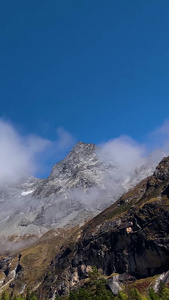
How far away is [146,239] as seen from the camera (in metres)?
167

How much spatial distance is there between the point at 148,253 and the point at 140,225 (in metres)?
21.4

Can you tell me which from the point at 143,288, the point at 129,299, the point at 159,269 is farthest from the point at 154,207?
the point at 129,299

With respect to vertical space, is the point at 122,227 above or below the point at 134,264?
above

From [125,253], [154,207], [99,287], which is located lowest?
[99,287]

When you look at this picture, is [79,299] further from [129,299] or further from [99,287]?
[129,299]

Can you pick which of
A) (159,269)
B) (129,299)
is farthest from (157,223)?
(129,299)

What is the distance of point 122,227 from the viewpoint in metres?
198

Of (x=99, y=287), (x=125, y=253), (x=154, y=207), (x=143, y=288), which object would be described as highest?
(x=154, y=207)

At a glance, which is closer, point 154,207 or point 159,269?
point 159,269

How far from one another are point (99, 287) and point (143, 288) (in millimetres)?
48055

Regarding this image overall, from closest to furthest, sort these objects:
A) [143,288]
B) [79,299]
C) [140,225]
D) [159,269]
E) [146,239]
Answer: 1. [79,299]
2. [143,288]
3. [159,269]
4. [146,239]
5. [140,225]

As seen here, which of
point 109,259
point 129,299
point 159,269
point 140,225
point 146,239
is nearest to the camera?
point 129,299

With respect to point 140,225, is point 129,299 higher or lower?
lower

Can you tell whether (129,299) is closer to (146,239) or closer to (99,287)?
(99,287)
